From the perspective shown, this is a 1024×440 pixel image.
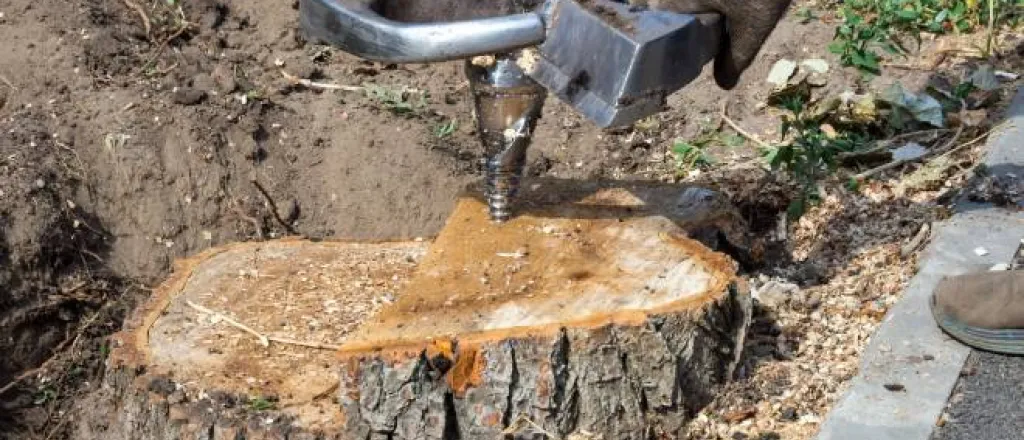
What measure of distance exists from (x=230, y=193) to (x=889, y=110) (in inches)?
98.7

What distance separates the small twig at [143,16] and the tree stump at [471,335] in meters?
1.88

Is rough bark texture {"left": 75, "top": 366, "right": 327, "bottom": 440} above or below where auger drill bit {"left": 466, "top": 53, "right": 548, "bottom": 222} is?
below

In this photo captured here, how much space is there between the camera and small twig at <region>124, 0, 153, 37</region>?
20.7ft

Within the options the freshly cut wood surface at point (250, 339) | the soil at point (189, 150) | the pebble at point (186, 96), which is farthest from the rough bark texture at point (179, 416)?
the pebble at point (186, 96)

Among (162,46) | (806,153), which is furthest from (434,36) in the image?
(162,46)

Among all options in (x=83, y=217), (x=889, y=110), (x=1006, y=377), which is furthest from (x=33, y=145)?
(x=1006, y=377)

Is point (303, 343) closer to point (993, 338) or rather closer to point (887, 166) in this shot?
point (993, 338)

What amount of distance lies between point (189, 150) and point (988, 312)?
121 inches

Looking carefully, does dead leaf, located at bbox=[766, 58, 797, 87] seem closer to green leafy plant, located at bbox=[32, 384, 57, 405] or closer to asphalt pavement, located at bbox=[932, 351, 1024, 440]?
asphalt pavement, located at bbox=[932, 351, 1024, 440]

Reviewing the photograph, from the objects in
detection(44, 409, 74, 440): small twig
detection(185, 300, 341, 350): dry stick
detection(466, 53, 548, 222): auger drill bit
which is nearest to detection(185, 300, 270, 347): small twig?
detection(185, 300, 341, 350): dry stick

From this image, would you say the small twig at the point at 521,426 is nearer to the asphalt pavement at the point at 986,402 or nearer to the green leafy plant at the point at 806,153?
the asphalt pavement at the point at 986,402

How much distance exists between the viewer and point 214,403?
13.5 ft

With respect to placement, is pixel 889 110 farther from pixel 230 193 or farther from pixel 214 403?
pixel 214 403

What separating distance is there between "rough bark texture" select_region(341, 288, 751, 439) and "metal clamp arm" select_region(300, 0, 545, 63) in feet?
2.41
